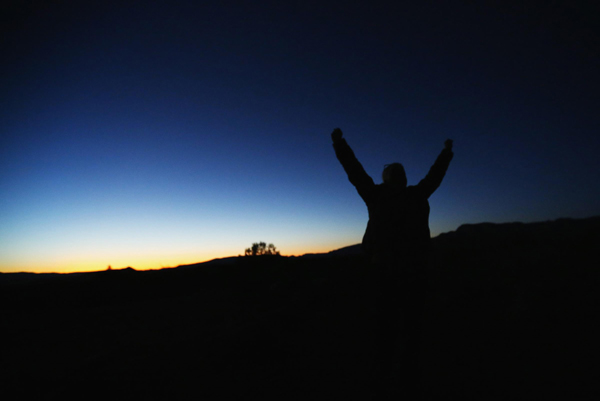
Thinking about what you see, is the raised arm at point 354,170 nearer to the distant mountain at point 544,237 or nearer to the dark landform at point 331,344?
the dark landform at point 331,344

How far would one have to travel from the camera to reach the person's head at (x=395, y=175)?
9.07ft

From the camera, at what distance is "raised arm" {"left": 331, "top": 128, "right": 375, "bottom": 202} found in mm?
2744

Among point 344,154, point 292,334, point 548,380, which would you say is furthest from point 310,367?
point 344,154

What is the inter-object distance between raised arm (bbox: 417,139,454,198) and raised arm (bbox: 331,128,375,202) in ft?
1.91

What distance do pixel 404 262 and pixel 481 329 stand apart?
3535 millimetres

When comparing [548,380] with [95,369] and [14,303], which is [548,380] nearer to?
[95,369]

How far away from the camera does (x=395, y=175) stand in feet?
9.11

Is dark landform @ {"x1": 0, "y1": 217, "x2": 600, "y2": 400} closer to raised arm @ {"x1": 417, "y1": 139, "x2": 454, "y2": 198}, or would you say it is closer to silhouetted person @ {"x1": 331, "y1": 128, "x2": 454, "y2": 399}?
silhouetted person @ {"x1": 331, "y1": 128, "x2": 454, "y2": 399}

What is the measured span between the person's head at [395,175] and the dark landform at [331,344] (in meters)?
0.98

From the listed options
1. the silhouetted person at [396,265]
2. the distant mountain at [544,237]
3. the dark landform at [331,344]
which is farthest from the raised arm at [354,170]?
the distant mountain at [544,237]

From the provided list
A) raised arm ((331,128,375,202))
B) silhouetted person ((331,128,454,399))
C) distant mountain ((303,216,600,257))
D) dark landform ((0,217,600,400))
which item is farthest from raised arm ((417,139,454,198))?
distant mountain ((303,216,600,257))

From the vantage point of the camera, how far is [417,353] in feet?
8.44

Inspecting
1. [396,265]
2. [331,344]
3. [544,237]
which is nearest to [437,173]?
[396,265]

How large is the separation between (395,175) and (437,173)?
1.83 feet
